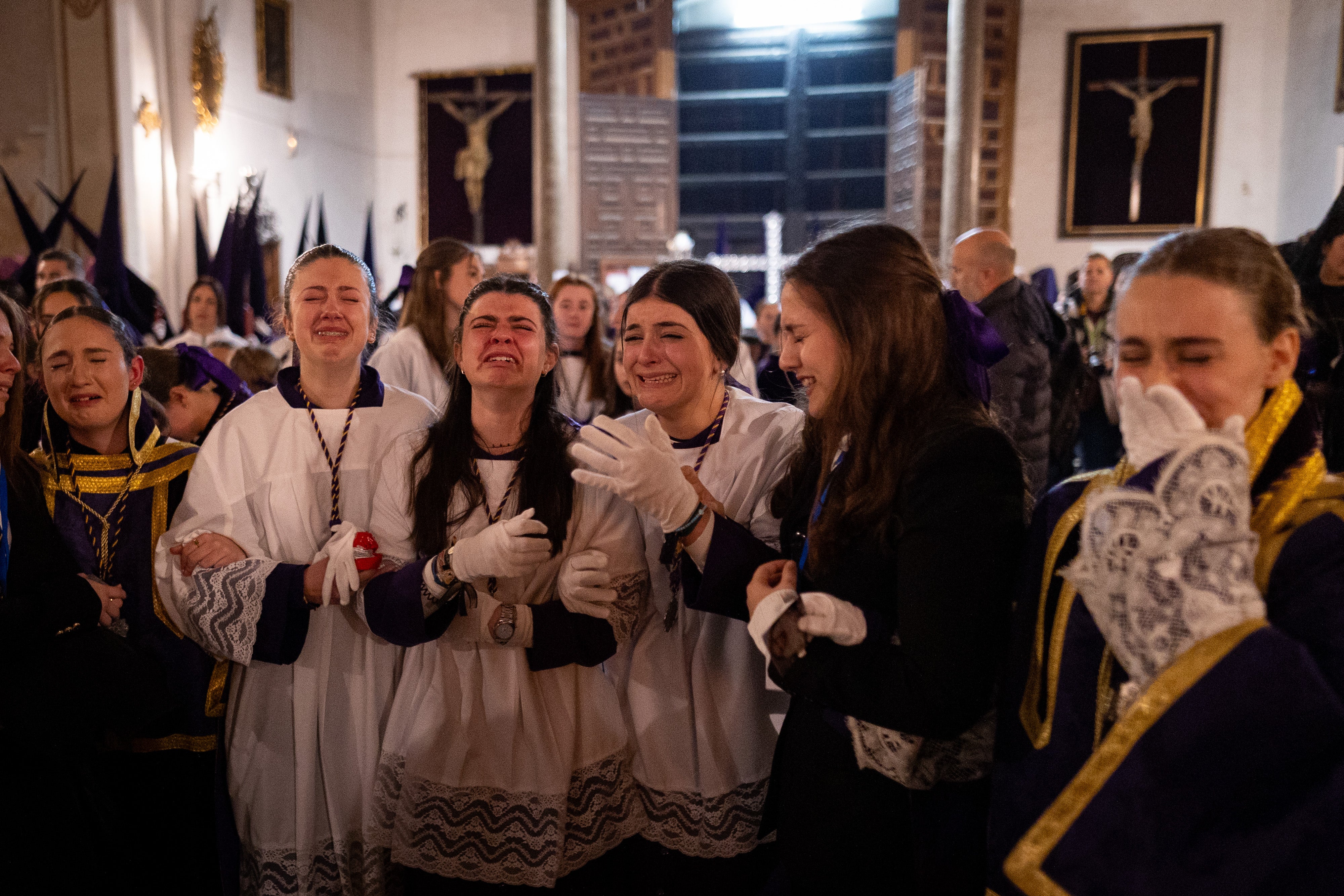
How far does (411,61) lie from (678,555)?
13850 mm

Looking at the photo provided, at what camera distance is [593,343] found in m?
4.47

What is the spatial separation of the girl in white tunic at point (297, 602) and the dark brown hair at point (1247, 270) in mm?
1524

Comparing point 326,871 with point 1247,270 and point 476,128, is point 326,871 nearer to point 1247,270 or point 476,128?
point 1247,270

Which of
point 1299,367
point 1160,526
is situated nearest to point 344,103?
point 1299,367

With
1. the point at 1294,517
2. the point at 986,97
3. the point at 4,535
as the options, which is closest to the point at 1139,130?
the point at 986,97

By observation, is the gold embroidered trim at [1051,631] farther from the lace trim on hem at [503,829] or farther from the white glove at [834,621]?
the lace trim on hem at [503,829]

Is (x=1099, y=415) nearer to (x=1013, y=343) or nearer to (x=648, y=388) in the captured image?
(x=1013, y=343)

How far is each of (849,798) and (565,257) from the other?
33.8 feet

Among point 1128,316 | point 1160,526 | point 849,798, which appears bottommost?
point 849,798

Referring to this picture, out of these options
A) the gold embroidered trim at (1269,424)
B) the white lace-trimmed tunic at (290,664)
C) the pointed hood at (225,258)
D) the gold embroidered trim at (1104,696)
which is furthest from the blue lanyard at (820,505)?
the pointed hood at (225,258)

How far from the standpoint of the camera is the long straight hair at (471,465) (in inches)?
76.5

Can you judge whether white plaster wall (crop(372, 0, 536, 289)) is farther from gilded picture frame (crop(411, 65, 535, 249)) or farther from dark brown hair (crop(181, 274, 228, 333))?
dark brown hair (crop(181, 274, 228, 333))

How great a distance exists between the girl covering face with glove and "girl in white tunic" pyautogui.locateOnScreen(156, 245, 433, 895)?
138cm

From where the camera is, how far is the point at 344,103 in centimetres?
1323
